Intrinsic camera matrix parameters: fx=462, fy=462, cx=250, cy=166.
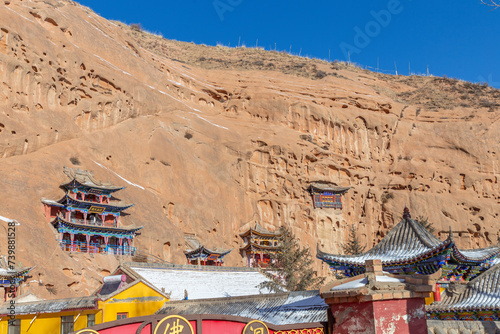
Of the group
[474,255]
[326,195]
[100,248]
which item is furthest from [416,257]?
[326,195]

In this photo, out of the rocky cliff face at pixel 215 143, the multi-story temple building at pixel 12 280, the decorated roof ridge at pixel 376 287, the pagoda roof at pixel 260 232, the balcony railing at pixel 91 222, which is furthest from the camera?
the pagoda roof at pixel 260 232

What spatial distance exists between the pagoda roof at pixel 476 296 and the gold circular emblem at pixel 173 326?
926 centimetres

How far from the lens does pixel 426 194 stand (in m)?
49.0

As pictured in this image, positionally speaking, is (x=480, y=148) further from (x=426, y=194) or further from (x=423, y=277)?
(x=423, y=277)

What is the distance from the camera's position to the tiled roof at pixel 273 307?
1343 centimetres

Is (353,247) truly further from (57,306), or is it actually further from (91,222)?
(57,306)

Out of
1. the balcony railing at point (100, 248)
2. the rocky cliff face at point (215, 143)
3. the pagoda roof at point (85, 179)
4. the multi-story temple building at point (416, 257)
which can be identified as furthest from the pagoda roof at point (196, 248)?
the multi-story temple building at point (416, 257)

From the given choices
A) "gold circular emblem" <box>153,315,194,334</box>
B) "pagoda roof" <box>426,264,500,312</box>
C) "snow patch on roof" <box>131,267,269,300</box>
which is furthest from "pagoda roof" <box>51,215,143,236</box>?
"gold circular emblem" <box>153,315,194,334</box>

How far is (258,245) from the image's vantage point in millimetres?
40562

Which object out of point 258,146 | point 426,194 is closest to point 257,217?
point 258,146

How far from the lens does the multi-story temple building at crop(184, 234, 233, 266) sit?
34.6 m

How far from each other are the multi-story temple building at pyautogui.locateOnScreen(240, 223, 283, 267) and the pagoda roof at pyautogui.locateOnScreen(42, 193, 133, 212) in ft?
38.6

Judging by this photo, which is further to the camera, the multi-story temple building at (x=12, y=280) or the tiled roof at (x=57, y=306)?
the multi-story temple building at (x=12, y=280)

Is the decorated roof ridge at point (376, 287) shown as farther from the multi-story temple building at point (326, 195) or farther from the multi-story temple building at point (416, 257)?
the multi-story temple building at point (326, 195)
